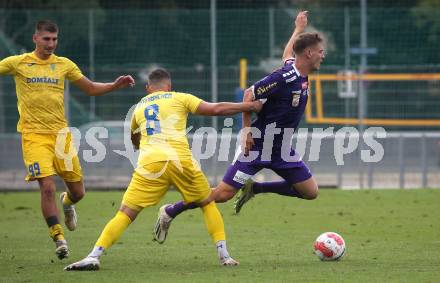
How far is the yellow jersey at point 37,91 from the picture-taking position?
10969mm

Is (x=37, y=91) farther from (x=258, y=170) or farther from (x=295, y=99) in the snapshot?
(x=295, y=99)

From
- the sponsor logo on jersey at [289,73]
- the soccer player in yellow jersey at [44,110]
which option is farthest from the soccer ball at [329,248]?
the soccer player in yellow jersey at [44,110]

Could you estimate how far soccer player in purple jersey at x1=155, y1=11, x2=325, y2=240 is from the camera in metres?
10.8

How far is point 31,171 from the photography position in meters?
10.8

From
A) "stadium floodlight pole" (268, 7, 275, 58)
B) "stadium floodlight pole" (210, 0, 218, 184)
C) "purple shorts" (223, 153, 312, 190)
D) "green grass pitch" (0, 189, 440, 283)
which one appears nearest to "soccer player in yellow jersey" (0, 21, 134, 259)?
"green grass pitch" (0, 189, 440, 283)

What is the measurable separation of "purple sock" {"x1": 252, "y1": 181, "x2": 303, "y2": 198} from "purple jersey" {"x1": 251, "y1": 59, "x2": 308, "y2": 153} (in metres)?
0.69

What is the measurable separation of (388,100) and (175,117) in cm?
1521

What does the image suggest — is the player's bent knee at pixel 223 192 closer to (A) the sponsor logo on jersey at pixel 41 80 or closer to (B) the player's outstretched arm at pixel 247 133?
(B) the player's outstretched arm at pixel 247 133

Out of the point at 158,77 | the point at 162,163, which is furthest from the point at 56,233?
the point at 158,77

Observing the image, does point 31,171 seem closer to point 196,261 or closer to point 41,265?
point 41,265

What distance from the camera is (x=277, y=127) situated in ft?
36.3

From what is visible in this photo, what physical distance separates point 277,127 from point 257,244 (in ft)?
5.58

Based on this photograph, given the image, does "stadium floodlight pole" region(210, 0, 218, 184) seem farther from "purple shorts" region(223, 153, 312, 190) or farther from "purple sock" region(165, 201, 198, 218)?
"purple sock" region(165, 201, 198, 218)

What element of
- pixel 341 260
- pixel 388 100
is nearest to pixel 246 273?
pixel 341 260
